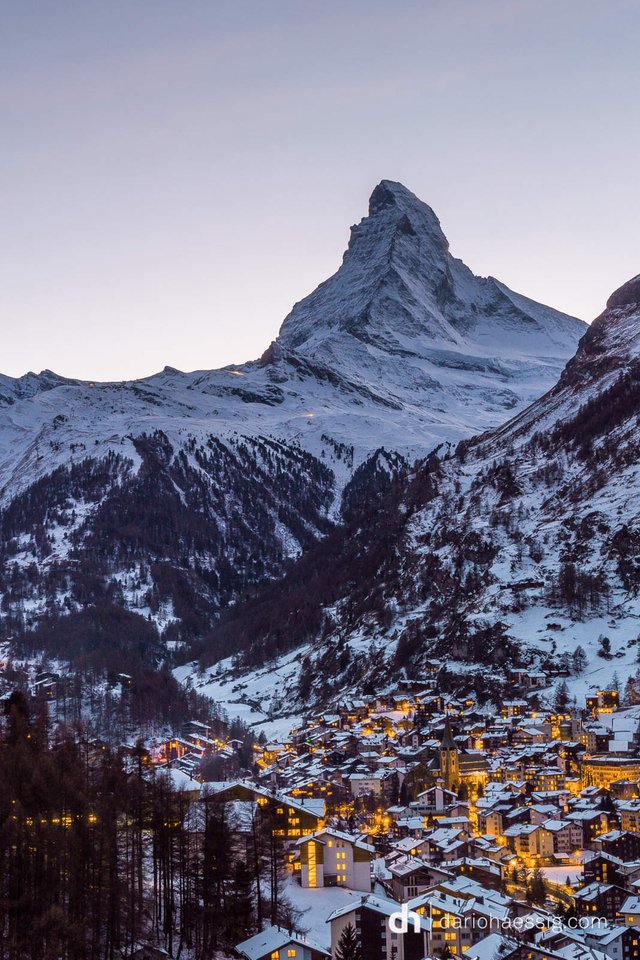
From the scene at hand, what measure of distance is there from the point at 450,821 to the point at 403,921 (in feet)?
146

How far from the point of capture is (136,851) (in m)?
73.6

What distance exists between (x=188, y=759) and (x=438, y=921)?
7957 cm

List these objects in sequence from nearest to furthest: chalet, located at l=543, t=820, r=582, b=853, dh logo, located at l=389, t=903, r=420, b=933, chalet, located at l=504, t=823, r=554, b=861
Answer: dh logo, located at l=389, t=903, r=420, b=933 < chalet, located at l=504, t=823, r=554, b=861 < chalet, located at l=543, t=820, r=582, b=853

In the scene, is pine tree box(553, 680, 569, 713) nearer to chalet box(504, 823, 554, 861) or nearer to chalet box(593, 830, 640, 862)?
chalet box(504, 823, 554, 861)

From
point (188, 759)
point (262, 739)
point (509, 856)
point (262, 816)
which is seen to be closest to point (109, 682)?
point (262, 739)

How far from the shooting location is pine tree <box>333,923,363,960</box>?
62.9 metres

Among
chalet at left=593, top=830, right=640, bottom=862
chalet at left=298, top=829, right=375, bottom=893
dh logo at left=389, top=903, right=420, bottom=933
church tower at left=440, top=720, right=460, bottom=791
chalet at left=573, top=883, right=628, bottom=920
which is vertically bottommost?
church tower at left=440, top=720, right=460, bottom=791

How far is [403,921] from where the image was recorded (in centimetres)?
6981

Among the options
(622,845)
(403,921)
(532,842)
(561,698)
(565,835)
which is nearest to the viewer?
(403,921)

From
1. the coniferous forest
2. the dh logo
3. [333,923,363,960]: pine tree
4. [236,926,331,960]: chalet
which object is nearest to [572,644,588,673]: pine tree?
the coniferous forest

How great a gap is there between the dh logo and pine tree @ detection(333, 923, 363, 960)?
6.89 ft

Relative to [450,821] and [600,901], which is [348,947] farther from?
[450,821]

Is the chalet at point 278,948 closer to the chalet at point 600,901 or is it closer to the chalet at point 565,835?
the chalet at point 600,901

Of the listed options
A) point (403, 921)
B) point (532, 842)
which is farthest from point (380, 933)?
point (532, 842)
